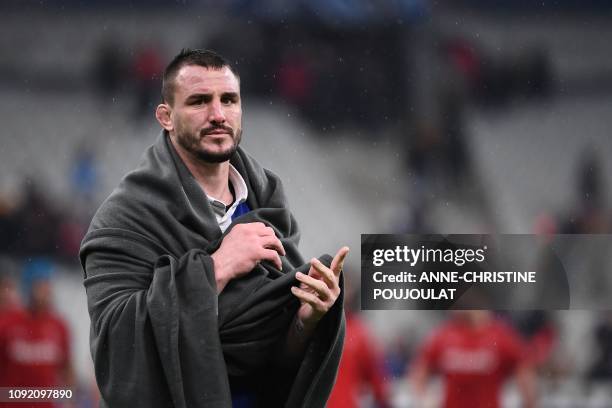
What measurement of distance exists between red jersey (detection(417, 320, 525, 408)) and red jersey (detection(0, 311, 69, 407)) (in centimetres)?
209

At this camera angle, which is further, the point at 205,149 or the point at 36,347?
the point at 36,347

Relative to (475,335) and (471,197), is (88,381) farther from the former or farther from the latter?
(471,197)

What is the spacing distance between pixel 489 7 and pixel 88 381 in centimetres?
648

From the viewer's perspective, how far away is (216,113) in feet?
6.82

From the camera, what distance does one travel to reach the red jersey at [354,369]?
593cm

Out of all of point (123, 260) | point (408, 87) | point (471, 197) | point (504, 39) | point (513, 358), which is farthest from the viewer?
point (504, 39)

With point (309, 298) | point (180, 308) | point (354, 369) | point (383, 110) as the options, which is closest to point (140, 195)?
point (180, 308)

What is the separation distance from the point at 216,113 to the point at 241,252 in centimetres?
27

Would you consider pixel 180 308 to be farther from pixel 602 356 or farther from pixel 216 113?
pixel 602 356

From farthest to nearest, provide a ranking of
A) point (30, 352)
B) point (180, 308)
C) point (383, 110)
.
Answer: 1. point (383, 110)
2. point (30, 352)
3. point (180, 308)

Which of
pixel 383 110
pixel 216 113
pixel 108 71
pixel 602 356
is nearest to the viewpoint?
pixel 216 113

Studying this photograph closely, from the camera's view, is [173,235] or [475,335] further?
[475,335]

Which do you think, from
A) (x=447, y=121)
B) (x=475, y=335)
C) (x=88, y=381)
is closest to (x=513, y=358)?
(x=475, y=335)

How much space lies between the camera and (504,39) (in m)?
11.7
